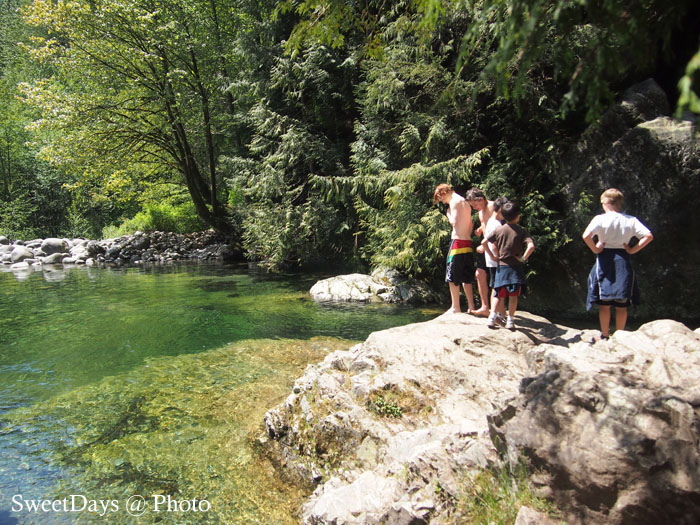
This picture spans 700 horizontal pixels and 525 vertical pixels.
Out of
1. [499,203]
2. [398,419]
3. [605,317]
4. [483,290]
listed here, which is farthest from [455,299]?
[398,419]

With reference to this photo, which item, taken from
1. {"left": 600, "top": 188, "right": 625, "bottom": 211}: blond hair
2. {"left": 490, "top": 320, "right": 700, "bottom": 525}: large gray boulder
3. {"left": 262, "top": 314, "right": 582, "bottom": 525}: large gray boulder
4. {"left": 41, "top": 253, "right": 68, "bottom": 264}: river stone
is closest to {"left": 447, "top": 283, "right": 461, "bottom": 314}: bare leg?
{"left": 262, "top": 314, "right": 582, "bottom": 525}: large gray boulder

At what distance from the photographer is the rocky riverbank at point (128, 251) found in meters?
24.0

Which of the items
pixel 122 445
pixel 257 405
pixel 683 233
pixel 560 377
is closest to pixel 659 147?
pixel 683 233

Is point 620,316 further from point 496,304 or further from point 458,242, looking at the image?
point 458,242

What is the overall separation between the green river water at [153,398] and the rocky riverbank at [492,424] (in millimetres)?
628

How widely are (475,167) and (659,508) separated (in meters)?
9.75

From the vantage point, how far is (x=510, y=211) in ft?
18.9

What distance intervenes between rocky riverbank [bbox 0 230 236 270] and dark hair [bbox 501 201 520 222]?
20.0 meters

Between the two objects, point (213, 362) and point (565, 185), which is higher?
point (565, 185)

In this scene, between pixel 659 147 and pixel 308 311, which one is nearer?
pixel 659 147

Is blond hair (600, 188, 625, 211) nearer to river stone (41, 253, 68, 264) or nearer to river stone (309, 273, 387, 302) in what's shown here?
river stone (309, 273, 387, 302)

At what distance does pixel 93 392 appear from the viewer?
6.27m

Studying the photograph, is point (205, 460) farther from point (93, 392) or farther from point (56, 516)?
point (93, 392)

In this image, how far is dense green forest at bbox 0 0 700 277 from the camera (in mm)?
2600
